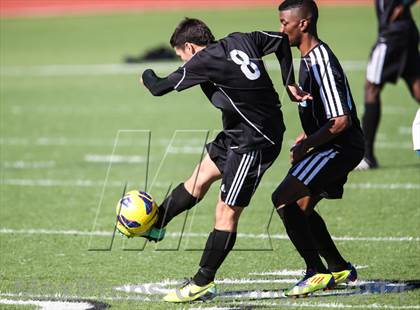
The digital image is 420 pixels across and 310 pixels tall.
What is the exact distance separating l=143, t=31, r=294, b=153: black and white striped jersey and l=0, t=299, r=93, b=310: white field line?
1.38 m

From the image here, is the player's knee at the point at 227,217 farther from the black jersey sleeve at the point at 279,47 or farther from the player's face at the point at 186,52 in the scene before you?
the player's face at the point at 186,52

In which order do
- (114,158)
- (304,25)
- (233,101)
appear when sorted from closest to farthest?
1. (233,101)
2. (304,25)
3. (114,158)

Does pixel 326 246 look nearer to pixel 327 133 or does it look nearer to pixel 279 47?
pixel 327 133

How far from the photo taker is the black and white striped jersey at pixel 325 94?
Result: 6258 millimetres

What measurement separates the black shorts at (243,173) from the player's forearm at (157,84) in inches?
22.9

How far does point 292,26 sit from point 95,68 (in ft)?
51.8

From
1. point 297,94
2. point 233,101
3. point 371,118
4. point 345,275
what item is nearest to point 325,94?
Result: point 297,94

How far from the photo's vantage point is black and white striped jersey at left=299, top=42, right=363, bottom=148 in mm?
6258

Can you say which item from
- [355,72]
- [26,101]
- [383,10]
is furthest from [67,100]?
[383,10]

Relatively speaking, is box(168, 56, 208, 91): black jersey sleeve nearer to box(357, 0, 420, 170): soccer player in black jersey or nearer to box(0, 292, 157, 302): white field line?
box(0, 292, 157, 302): white field line

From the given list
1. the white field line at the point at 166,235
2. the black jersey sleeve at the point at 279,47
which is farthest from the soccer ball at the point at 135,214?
the white field line at the point at 166,235

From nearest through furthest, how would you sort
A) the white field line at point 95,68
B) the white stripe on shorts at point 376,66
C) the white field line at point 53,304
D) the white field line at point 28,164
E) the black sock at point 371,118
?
the white field line at point 53,304 < the black sock at point 371,118 < the white stripe on shorts at point 376,66 < the white field line at point 28,164 < the white field line at point 95,68

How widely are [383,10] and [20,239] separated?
5458 millimetres

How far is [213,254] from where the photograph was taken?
6.17m
